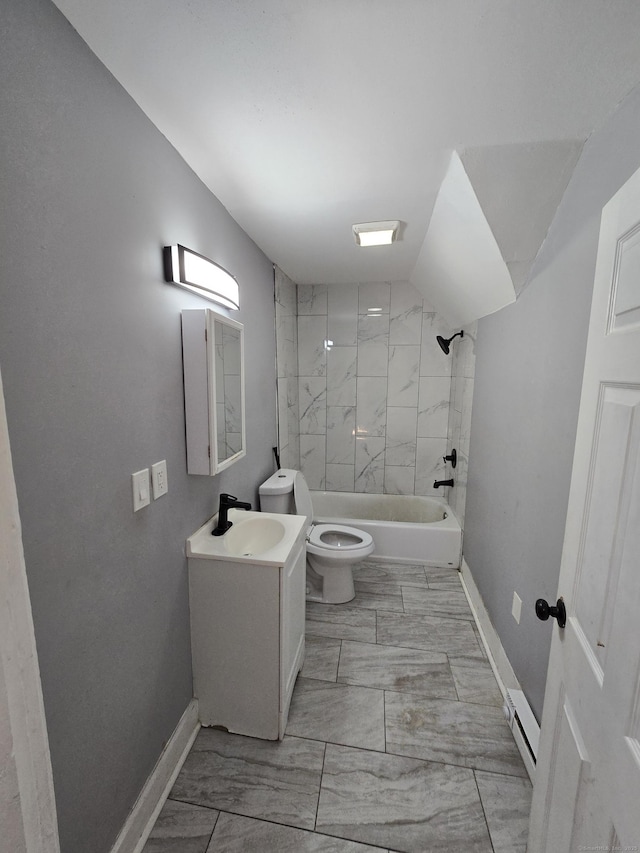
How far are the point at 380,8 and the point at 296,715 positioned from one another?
2.46m

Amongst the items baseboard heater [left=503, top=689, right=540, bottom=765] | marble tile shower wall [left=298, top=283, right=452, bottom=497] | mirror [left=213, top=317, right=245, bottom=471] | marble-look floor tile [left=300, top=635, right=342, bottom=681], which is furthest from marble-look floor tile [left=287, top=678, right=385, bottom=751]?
marble tile shower wall [left=298, top=283, right=452, bottom=497]

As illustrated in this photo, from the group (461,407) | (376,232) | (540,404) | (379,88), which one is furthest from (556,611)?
(461,407)

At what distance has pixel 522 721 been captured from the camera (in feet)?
4.69

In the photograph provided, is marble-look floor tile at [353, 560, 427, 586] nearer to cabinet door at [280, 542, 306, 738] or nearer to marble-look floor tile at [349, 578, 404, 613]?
marble-look floor tile at [349, 578, 404, 613]

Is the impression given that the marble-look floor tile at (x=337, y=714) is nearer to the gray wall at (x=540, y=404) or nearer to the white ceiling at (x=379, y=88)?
the gray wall at (x=540, y=404)

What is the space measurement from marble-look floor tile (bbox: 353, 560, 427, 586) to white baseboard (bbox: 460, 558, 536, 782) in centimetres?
35

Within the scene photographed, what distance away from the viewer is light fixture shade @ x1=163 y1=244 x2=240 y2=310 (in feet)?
4.16

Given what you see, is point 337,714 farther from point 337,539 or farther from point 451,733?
point 337,539

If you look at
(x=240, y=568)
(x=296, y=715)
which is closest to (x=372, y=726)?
(x=296, y=715)

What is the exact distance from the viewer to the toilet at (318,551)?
2328mm

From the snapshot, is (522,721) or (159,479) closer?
(159,479)

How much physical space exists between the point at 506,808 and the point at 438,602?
1.19 m

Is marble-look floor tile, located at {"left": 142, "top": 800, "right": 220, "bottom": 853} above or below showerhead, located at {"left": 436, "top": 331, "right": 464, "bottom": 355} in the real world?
below

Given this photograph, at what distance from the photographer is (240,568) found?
4.66ft
